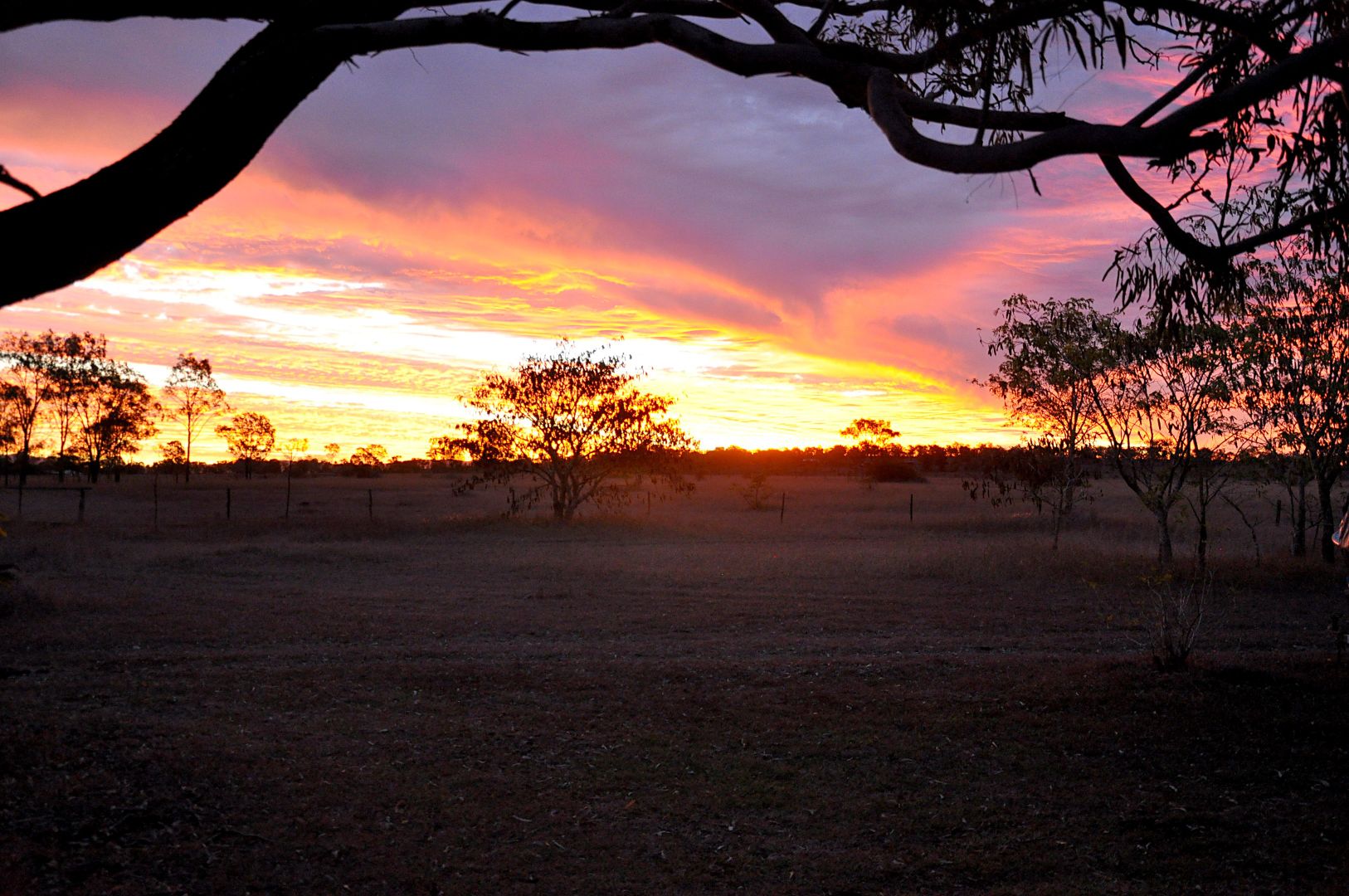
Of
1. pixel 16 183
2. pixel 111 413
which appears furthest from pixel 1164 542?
pixel 111 413

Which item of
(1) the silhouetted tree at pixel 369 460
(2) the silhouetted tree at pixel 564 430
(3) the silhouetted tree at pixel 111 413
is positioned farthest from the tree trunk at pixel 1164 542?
(1) the silhouetted tree at pixel 369 460

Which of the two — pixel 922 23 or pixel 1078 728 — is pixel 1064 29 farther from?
pixel 1078 728

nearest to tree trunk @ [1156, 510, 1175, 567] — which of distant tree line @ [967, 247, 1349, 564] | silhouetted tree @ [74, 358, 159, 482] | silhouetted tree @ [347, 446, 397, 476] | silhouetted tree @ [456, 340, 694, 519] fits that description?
distant tree line @ [967, 247, 1349, 564]

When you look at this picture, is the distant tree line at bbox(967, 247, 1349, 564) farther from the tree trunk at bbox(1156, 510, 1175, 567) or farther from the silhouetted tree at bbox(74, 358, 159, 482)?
the silhouetted tree at bbox(74, 358, 159, 482)

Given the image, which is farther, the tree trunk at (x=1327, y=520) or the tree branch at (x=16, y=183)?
the tree trunk at (x=1327, y=520)

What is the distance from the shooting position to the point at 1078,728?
7.93 meters

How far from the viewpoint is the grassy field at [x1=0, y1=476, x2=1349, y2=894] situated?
5.54 metres

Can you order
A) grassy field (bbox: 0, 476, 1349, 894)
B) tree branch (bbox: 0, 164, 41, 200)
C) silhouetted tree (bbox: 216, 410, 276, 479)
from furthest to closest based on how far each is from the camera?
silhouetted tree (bbox: 216, 410, 276, 479), grassy field (bbox: 0, 476, 1349, 894), tree branch (bbox: 0, 164, 41, 200)

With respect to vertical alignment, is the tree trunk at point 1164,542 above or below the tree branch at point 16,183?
below

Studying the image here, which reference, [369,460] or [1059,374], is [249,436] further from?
[1059,374]

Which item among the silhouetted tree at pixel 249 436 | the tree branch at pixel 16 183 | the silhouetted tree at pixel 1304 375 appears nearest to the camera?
the tree branch at pixel 16 183

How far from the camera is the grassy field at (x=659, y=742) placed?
218 inches

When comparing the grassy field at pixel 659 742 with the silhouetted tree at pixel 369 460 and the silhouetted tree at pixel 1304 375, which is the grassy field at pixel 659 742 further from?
the silhouetted tree at pixel 369 460

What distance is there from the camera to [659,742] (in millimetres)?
7727
